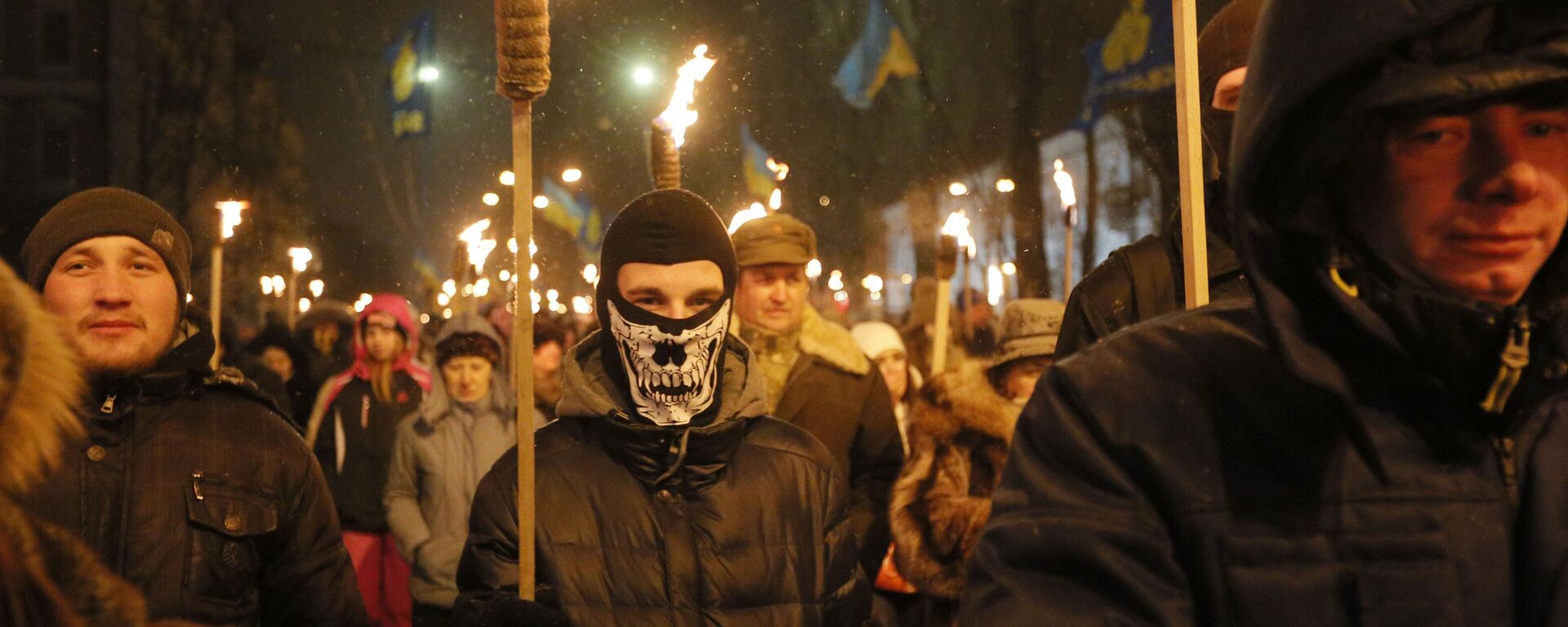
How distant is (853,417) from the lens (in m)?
5.53

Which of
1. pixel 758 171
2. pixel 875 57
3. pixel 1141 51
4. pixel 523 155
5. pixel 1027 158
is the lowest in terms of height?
pixel 523 155

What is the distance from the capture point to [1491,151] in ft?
5.47

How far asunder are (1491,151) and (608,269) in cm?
277

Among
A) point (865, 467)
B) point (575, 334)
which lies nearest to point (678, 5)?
point (575, 334)

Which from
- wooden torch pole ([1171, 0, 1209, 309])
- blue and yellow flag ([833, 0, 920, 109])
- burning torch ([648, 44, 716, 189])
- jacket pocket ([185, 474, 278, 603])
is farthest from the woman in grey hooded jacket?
blue and yellow flag ([833, 0, 920, 109])

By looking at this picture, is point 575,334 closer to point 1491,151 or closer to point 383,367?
point 383,367

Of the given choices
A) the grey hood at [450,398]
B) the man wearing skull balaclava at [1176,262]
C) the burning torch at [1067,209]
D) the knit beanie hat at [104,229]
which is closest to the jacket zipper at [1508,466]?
the man wearing skull balaclava at [1176,262]

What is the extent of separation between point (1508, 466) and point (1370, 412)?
0.52 ft

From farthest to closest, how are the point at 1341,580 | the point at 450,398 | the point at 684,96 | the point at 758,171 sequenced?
the point at 758,171 < the point at 450,398 < the point at 684,96 < the point at 1341,580

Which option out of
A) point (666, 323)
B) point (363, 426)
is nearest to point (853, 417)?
point (666, 323)

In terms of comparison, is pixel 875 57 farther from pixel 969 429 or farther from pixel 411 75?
pixel 969 429

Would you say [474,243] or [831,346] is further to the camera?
[474,243]

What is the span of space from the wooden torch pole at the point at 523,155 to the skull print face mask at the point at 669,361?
0.38 meters

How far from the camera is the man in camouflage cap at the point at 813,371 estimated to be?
17.8 ft
